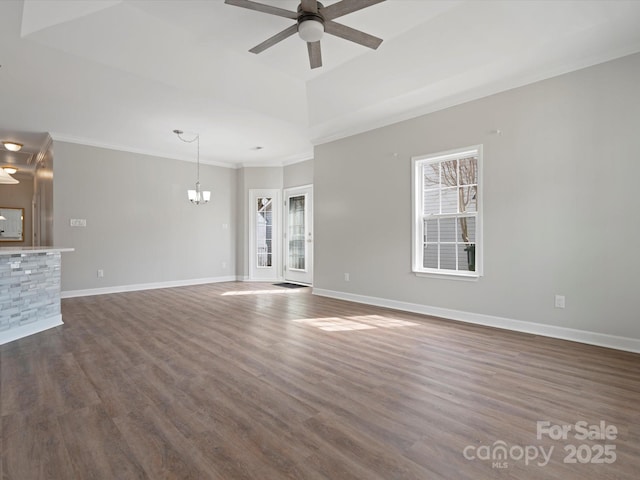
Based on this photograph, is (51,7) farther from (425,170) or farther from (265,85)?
(425,170)

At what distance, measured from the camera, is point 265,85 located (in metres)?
4.47

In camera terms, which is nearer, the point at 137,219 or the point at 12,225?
the point at 137,219

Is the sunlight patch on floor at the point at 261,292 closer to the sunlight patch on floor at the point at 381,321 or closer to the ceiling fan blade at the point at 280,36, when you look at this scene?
the sunlight patch on floor at the point at 381,321

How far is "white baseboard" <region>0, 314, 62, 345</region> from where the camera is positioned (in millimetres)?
3416

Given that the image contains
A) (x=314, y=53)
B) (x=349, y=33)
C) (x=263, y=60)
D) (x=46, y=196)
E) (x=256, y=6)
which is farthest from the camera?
(x=46, y=196)

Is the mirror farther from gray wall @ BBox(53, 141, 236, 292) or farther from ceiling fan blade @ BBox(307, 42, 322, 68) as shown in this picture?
ceiling fan blade @ BBox(307, 42, 322, 68)

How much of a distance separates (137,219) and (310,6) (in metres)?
5.75

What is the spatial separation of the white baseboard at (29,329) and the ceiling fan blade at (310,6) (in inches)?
168

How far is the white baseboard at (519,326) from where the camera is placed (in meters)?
3.16

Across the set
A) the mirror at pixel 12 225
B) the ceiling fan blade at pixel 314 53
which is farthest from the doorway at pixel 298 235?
the mirror at pixel 12 225

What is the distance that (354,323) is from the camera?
4.19 meters

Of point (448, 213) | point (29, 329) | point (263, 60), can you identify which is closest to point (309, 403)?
point (448, 213)

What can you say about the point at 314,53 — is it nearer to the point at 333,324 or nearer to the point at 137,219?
the point at 333,324

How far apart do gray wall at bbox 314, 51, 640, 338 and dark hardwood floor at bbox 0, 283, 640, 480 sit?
0.51m
